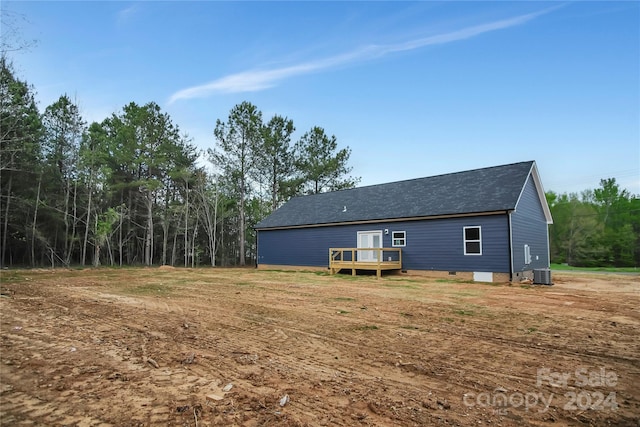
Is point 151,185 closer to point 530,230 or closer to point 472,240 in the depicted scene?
point 472,240

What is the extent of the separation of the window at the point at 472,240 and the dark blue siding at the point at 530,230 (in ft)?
4.00

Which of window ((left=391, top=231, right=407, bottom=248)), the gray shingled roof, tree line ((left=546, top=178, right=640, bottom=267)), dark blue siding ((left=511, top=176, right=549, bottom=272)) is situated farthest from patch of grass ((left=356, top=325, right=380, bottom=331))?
tree line ((left=546, top=178, right=640, bottom=267))

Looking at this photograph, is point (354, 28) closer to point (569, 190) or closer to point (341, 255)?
point (341, 255)

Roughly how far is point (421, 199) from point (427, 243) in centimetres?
248

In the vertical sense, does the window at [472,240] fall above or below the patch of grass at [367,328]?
above

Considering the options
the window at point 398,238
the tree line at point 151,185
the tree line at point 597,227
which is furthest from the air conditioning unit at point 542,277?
A: the tree line at point 597,227

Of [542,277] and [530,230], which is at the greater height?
→ [530,230]

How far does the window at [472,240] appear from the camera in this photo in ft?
46.2

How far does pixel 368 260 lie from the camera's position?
56.7 feet

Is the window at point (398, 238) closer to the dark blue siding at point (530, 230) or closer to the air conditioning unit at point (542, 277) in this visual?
the dark blue siding at point (530, 230)

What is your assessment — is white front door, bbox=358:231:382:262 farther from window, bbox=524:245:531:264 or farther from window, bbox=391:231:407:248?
window, bbox=524:245:531:264

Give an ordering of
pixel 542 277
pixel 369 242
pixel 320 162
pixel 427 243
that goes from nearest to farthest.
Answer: pixel 542 277 → pixel 427 243 → pixel 369 242 → pixel 320 162

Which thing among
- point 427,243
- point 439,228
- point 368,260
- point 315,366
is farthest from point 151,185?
point 315,366

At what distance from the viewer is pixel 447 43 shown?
519 inches
